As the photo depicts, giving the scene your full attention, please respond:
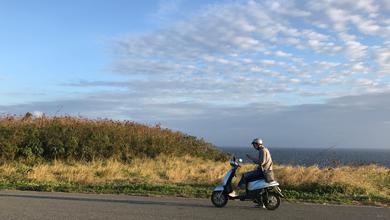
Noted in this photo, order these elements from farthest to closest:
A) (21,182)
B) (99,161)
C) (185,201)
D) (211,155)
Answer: (211,155) < (99,161) < (21,182) < (185,201)

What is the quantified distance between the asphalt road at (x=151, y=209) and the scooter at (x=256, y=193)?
17 cm

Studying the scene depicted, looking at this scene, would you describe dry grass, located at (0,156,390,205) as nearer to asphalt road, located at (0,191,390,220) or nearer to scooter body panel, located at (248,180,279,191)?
asphalt road, located at (0,191,390,220)

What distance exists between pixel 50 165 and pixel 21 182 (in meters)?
6.16

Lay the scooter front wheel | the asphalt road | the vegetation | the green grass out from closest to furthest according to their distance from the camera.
Answer: the asphalt road
the scooter front wheel
the green grass
the vegetation

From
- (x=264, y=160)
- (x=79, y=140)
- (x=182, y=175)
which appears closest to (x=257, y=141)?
(x=264, y=160)

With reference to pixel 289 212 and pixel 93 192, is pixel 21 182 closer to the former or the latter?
pixel 93 192

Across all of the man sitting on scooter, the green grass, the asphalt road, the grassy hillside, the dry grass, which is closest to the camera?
the asphalt road

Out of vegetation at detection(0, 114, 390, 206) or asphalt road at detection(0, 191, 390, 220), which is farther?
vegetation at detection(0, 114, 390, 206)

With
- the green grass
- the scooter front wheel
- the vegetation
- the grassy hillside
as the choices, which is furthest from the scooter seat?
the grassy hillside

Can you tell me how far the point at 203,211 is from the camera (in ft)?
36.7

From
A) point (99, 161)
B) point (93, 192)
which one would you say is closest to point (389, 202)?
point (93, 192)

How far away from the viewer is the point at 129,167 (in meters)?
22.9

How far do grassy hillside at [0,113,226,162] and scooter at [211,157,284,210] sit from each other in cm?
1418

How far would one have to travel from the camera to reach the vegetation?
49.1 ft
